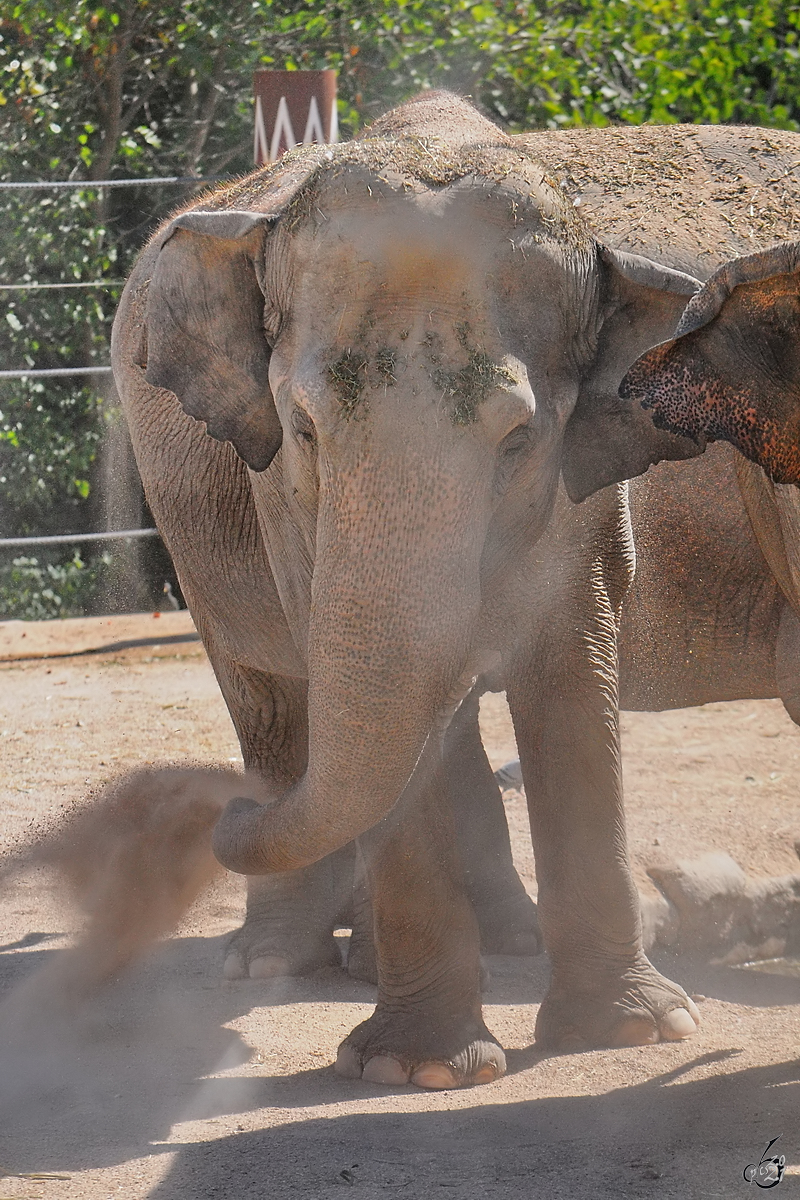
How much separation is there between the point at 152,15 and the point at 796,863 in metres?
5.50

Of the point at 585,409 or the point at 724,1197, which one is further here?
the point at 585,409

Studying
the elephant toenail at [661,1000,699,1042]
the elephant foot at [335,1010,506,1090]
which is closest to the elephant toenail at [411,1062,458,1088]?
the elephant foot at [335,1010,506,1090]

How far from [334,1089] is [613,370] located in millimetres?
1414

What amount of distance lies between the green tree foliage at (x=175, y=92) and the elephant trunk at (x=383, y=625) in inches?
225

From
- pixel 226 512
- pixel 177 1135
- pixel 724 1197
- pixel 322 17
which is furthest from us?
pixel 322 17

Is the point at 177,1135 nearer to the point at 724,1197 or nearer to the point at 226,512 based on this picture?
the point at 724,1197

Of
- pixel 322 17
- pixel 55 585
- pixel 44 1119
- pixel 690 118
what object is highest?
pixel 322 17

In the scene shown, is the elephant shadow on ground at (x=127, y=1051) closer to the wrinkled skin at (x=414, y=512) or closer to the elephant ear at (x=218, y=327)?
the wrinkled skin at (x=414, y=512)

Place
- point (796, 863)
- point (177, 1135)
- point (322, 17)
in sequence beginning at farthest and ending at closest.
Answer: point (322, 17) < point (796, 863) < point (177, 1135)

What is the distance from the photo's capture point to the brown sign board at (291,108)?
650cm

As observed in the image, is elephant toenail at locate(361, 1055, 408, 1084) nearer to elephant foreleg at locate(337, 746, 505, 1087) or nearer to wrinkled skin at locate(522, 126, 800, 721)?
elephant foreleg at locate(337, 746, 505, 1087)

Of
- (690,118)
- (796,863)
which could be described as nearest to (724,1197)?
(796,863)

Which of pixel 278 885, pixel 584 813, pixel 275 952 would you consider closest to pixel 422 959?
pixel 584 813

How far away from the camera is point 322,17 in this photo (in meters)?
8.12
